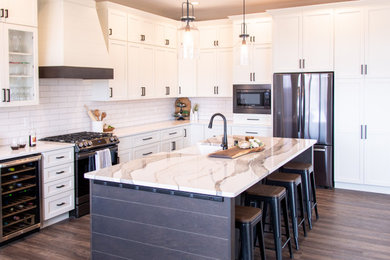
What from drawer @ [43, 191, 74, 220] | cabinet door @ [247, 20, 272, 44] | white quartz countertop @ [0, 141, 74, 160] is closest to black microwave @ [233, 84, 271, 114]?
cabinet door @ [247, 20, 272, 44]

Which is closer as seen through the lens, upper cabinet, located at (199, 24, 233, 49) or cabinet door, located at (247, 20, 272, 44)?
cabinet door, located at (247, 20, 272, 44)

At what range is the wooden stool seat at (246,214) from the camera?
3.00 m

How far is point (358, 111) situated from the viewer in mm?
6113

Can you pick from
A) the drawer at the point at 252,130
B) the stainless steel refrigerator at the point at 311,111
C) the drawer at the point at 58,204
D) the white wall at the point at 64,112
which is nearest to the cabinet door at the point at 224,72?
the drawer at the point at 252,130

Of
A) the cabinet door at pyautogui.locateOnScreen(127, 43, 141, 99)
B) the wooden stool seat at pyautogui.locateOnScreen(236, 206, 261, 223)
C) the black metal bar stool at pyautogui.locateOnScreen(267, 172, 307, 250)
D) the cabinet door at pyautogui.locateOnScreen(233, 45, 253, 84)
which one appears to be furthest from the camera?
the cabinet door at pyautogui.locateOnScreen(233, 45, 253, 84)

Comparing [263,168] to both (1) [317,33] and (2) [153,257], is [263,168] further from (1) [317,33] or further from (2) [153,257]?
(1) [317,33]

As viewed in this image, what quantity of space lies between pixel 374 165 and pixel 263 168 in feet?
11.1

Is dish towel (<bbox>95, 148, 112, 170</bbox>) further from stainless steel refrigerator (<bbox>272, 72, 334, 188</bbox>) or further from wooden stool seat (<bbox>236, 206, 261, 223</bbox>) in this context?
stainless steel refrigerator (<bbox>272, 72, 334, 188</bbox>)

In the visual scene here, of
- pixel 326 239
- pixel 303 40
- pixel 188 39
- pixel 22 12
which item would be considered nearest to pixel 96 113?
pixel 22 12

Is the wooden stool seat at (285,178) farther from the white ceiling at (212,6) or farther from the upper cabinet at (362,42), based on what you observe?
the white ceiling at (212,6)

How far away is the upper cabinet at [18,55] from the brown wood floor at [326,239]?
1.49 m

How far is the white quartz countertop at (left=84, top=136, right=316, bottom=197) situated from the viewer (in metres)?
2.82

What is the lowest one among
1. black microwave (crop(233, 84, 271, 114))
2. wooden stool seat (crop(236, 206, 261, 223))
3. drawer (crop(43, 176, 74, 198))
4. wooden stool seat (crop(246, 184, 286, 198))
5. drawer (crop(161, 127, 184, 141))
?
drawer (crop(43, 176, 74, 198))

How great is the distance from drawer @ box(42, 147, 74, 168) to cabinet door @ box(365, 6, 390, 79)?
4251 mm
